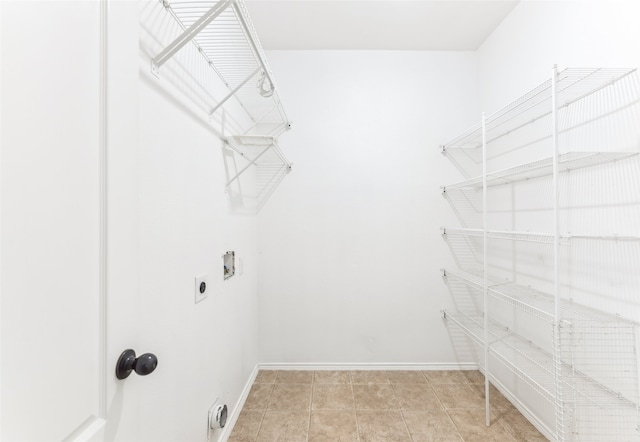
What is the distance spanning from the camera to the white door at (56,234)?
1.33 feet

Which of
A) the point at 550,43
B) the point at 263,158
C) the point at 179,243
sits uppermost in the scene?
the point at 550,43

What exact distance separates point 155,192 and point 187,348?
690 mm

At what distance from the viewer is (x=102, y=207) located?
1.86 ft

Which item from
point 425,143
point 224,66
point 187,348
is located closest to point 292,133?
point 224,66

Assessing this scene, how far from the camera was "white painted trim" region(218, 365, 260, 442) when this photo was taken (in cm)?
161

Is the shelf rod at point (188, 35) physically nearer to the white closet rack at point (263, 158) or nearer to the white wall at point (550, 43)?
the white closet rack at point (263, 158)

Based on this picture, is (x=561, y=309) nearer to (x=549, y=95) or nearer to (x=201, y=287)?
(x=549, y=95)

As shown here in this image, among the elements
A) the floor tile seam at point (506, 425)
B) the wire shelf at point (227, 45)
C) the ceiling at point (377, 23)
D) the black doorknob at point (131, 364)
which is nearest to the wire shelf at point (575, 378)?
the floor tile seam at point (506, 425)

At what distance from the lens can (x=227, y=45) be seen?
1318 millimetres

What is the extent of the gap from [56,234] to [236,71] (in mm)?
1390

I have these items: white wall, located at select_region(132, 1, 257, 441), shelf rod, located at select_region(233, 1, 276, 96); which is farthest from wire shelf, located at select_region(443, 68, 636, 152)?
white wall, located at select_region(132, 1, 257, 441)

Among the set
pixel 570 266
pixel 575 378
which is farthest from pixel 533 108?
pixel 575 378

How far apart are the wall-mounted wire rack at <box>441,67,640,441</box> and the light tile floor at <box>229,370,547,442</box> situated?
5.2 inches

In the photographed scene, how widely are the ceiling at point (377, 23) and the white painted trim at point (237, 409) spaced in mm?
2687
